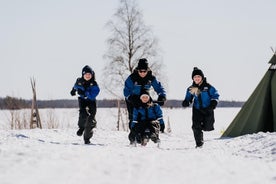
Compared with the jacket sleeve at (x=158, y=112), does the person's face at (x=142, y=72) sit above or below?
above

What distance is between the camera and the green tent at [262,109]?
13.0 meters

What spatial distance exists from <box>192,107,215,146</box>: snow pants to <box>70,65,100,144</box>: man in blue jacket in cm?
199

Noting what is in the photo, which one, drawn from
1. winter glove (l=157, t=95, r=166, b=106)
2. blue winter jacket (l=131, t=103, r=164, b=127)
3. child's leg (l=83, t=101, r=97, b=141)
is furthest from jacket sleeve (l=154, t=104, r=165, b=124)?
child's leg (l=83, t=101, r=97, b=141)

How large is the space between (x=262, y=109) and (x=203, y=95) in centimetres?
427

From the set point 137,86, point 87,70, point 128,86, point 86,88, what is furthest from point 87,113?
point 137,86

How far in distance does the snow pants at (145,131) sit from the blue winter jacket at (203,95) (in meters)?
0.88

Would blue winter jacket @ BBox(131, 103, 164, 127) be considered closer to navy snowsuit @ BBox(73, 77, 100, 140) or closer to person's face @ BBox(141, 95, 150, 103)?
person's face @ BBox(141, 95, 150, 103)

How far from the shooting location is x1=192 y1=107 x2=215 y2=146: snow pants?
936cm

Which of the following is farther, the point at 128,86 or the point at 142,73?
the point at 128,86

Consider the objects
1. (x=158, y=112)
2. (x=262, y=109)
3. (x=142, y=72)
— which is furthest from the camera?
(x=262, y=109)

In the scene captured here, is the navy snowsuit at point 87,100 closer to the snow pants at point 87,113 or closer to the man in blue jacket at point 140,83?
the snow pants at point 87,113

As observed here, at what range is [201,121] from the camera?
372 inches

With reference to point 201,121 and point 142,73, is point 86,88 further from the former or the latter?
point 201,121

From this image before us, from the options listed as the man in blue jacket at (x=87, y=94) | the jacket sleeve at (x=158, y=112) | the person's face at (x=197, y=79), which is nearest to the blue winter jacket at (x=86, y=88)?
the man in blue jacket at (x=87, y=94)
